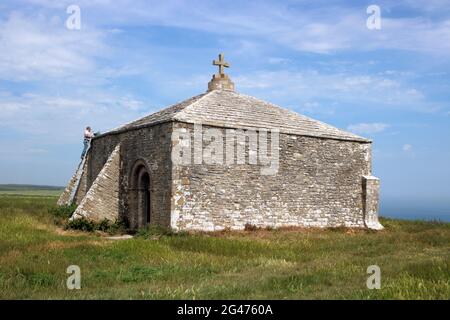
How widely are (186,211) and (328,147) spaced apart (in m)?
7.82

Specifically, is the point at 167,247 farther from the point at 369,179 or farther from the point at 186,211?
the point at 369,179

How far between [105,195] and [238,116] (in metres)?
6.62

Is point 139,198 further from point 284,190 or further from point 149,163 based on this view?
point 284,190

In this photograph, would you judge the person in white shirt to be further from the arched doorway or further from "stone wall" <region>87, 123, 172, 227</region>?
the arched doorway

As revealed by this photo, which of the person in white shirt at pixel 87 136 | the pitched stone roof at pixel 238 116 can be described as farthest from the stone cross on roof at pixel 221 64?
the person in white shirt at pixel 87 136

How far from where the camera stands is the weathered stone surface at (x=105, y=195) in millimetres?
19348

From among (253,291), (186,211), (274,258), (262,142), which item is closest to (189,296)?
(253,291)

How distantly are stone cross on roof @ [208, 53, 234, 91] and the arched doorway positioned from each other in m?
5.72

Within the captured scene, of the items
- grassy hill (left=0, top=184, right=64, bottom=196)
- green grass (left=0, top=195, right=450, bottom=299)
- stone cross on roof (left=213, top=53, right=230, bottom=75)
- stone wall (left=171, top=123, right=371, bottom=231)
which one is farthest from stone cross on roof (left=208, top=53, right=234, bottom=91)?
grassy hill (left=0, top=184, right=64, bottom=196)

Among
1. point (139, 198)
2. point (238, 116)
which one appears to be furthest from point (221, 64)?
point (139, 198)

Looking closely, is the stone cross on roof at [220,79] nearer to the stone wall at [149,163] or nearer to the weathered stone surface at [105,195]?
the stone wall at [149,163]

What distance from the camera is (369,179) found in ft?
74.0

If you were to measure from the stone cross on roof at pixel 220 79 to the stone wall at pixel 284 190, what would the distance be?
4460 millimetres

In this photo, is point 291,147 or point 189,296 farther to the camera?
point 291,147
